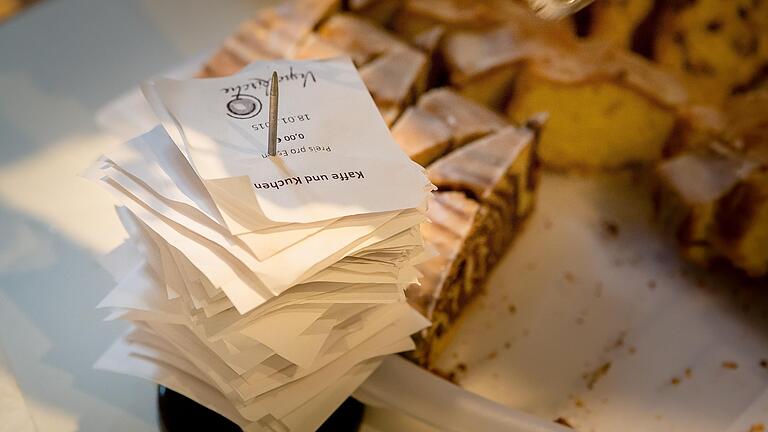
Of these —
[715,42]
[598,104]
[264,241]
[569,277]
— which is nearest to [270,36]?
[598,104]

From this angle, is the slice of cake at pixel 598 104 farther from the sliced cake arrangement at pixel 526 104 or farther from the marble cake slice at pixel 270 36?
the marble cake slice at pixel 270 36

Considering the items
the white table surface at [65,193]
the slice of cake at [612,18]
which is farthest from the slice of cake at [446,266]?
the slice of cake at [612,18]

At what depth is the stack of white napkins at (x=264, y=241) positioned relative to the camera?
1.14 m

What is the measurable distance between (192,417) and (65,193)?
783 millimetres

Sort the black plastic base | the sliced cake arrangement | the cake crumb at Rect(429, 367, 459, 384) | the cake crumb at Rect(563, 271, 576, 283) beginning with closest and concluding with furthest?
the black plastic base
the cake crumb at Rect(429, 367, 459, 384)
the sliced cake arrangement
the cake crumb at Rect(563, 271, 576, 283)

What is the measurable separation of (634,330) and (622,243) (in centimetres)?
27

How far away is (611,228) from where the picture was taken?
2084 millimetres

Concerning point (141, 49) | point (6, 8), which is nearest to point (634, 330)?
point (141, 49)

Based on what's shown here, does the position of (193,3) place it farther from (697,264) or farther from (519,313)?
(697,264)

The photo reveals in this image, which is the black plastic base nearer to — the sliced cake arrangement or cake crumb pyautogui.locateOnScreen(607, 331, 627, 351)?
the sliced cake arrangement

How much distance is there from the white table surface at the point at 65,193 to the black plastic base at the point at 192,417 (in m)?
0.08

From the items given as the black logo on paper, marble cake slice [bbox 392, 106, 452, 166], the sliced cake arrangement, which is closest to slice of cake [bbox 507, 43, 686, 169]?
the sliced cake arrangement

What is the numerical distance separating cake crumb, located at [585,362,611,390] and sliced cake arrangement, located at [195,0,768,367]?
0.32 metres

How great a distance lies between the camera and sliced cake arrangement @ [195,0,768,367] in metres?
1.82
